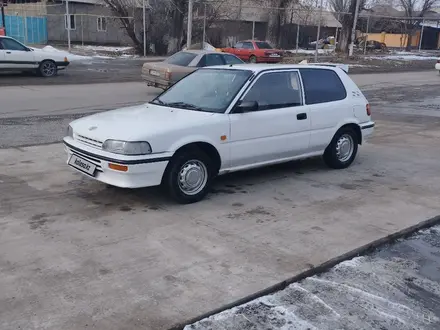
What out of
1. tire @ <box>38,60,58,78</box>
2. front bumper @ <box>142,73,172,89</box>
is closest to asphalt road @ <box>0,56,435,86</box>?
tire @ <box>38,60,58,78</box>

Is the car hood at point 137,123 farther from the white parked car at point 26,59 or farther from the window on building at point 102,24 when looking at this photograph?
the window on building at point 102,24

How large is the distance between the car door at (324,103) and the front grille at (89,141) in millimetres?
2919

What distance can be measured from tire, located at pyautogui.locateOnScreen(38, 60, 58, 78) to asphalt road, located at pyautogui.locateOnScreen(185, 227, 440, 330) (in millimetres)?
17351

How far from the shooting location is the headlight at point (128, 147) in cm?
528

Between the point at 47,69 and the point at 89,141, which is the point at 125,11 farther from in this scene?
the point at 89,141

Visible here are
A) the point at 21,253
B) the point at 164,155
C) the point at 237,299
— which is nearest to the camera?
the point at 237,299

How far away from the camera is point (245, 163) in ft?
20.6

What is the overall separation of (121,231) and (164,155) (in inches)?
38.7

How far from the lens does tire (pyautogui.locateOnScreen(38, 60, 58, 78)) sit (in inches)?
758

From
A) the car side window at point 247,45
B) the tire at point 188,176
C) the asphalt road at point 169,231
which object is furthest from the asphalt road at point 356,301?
the car side window at point 247,45

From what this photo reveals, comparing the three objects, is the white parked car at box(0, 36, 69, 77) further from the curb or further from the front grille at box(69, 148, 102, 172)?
the curb

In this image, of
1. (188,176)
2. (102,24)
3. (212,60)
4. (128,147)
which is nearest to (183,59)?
(212,60)

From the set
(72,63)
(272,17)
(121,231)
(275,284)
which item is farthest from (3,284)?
(272,17)

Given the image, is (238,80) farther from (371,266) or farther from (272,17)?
(272,17)
